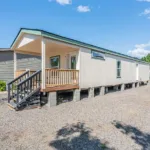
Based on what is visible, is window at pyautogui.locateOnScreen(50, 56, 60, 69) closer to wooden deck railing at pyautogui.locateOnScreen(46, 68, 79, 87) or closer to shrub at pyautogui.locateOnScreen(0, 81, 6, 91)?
wooden deck railing at pyautogui.locateOnScreen(46, 68, 79, 87)

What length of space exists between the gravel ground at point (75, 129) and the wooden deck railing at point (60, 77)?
4.87 ft

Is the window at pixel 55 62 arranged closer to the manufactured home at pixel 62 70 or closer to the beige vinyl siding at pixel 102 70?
the manufactured home at pixel 62 70

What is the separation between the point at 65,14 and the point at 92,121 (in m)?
10.8

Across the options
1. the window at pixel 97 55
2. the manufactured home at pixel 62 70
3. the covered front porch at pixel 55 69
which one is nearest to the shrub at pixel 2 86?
the manufactured home at pixel 62 70

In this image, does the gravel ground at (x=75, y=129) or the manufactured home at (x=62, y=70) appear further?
the manufactured home at (x=62, y=70)

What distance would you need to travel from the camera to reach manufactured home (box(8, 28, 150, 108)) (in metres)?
6.93

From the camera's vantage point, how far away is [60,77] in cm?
766

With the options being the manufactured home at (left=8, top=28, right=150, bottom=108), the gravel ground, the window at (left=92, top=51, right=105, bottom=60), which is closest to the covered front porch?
the manufactured home at (left=8, top=28, right=150, bottom=108)

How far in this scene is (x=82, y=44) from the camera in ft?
28.0

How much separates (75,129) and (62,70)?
392cm

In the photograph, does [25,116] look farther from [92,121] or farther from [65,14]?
[65,14]

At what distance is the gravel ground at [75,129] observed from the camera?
11.5 ft

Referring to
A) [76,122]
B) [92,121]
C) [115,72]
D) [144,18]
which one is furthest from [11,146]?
[144,18]

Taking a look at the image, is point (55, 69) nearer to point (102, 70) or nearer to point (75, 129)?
point (75, 129)
